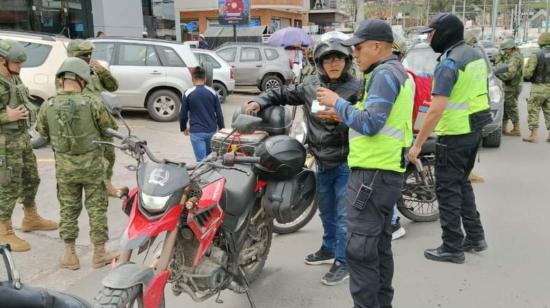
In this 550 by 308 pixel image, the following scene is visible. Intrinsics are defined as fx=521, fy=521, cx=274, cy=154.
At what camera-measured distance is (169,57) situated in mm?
11117

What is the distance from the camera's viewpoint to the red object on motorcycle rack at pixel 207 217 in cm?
286

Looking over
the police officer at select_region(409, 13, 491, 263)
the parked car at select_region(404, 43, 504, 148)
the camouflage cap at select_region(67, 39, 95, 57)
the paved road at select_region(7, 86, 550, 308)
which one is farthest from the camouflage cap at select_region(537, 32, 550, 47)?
the camouflage cap at select_region(67, 39, 95, 57)

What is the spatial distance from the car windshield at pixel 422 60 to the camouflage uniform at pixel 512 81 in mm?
1925

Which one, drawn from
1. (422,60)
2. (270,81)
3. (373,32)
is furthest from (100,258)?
(270,81)

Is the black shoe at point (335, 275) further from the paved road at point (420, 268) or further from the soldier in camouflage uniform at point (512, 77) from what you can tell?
the soldier in camouflage uniform at point (512, 77)

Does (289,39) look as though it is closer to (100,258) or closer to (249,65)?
(249,65)

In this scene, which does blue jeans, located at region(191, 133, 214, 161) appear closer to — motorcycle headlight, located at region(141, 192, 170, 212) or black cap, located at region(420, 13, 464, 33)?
black cap, located at region(420, 13, 464, 33)

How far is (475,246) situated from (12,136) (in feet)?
13.4

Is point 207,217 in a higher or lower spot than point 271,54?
lower

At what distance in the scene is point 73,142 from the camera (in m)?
4.05

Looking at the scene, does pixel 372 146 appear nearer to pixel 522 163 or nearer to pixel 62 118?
pixel 62 118

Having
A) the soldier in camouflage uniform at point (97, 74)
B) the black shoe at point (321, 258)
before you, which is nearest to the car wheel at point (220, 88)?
the soldier in camouflage uniform at point (97, 74)

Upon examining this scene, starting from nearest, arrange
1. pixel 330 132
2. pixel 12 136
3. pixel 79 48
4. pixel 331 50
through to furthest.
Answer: pixel 331 50, pixel 330 132, pixel 12 136, pixel 79 48

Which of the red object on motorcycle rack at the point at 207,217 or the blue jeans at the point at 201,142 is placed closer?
the red object on motorcycle rack at the point at 207,217
